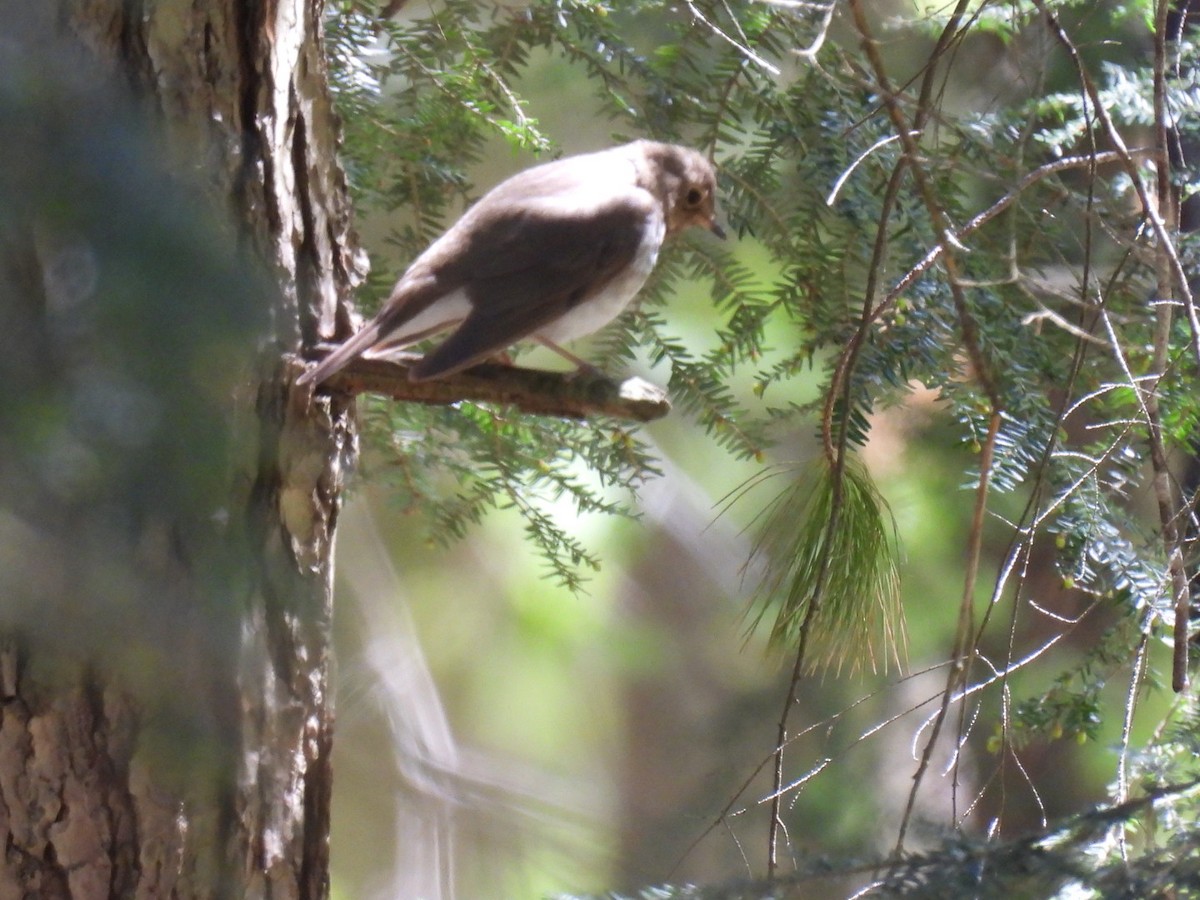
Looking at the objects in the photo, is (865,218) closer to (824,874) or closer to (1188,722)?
(1188,722)

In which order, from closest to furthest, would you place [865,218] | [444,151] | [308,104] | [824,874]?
[824,874] < [308,104] < [865,218] < [444,151]

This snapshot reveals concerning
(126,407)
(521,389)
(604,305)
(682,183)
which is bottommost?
(126,407)

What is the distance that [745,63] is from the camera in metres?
1.67

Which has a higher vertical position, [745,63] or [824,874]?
[745,63]

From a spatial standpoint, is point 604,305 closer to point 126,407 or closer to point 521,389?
point 521,389

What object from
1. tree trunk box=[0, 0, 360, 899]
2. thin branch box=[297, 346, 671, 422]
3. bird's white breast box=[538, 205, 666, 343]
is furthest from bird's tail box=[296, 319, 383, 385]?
bird's white breast box=[538, 205, 666, 343]

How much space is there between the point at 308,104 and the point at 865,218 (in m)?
0.79

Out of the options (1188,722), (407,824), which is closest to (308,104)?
(1188,722)

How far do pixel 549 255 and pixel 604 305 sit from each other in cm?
11

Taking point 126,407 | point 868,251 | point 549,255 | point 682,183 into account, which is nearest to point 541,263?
point 549,255

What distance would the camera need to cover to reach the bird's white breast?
173 centimetres

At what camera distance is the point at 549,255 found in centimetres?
173

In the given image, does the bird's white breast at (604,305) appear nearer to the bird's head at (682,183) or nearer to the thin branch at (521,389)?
the bird's head at (682,183)

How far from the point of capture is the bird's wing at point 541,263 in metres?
Result: 1.57
